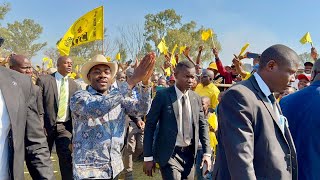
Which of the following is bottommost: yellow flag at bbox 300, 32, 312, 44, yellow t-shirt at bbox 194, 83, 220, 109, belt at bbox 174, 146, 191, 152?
belt at bbox 174, 146, 191, 152

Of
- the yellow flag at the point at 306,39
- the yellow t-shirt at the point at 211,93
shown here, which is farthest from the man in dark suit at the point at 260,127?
the yellow flag at the point at 306,39

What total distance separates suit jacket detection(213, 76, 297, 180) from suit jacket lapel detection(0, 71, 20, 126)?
1.26 metres

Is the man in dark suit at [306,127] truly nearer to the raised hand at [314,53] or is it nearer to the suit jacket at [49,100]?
the suit jacket at [49,100]

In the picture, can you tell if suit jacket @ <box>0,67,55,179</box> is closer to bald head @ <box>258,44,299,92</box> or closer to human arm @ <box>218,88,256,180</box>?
human arm @ <box>218,88,256,180</box>

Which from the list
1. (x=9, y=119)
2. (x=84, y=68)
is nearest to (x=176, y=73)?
(x=84, y=68)

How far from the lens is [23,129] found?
7.05 feet

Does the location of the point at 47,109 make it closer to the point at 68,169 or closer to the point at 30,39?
the point at 68,169

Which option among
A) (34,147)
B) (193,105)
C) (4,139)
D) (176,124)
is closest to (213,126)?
(193,105)

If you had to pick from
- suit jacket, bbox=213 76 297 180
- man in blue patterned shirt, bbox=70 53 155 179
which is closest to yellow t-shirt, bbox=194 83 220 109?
man in blue patterned shirt, bbox=70 53 155 179

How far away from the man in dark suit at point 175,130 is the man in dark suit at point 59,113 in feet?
5.02

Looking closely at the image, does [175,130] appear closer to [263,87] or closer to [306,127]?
[306,127]

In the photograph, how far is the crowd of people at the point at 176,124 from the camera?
2230 mm

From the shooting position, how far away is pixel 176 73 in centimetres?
459

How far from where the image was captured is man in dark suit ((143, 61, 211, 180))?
4.26 metres
